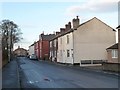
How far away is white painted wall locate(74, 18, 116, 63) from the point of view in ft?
181

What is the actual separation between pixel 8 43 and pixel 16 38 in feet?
39.1

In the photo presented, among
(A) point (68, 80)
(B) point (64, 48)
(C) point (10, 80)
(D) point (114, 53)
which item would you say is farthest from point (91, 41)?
(C) point (10, 80)

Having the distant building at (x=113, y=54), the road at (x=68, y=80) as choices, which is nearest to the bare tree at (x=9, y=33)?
the distant building at (x=113, y=54)

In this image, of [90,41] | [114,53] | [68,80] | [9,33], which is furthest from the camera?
[9,33]

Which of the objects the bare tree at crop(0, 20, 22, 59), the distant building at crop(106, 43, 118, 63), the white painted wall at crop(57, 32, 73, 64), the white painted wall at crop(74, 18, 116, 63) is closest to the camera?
the distant building at crop(106, 43, 118, 63)

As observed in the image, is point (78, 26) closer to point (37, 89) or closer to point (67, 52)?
point (67, 52)

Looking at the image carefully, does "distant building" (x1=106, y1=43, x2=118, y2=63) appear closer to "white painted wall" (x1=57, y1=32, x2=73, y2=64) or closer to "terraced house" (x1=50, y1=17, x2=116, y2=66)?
"terraced house" (x1=50, y1=17, x2=116, y2=66)

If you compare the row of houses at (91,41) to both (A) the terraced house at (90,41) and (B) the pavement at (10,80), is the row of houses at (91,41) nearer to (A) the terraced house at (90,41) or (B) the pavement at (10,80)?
(A) the terraced house at (90,41)

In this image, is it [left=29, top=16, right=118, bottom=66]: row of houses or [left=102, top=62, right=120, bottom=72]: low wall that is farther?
[left=29, top=16, right=118, bottom=66]: row of houses

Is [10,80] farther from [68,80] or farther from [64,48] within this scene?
[64,48]

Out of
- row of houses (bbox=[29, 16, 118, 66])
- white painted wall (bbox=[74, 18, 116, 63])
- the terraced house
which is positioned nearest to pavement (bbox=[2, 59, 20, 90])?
row of houses (bbox=[29, 16, 118, 66])

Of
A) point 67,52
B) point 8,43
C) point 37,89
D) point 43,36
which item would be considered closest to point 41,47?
point 43,36

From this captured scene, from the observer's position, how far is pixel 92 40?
56281 millimetres

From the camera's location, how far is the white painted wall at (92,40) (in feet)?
181
